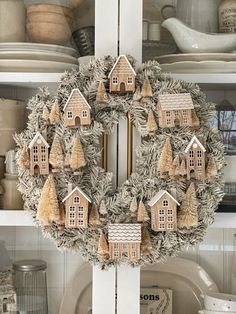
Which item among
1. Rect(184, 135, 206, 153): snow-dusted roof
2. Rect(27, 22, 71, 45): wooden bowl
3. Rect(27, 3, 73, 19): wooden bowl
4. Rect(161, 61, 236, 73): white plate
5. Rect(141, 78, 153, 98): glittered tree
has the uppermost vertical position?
Rect(27, 3, 73, 19): wooden bowl

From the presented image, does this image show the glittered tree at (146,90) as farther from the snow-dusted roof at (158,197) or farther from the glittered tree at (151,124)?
the snow-dusted roof at (158,197)

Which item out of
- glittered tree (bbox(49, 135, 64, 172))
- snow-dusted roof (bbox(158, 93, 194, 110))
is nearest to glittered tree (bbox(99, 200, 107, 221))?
glittered tree (bbox(49, 135, 64, 172))

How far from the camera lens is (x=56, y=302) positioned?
111 cm

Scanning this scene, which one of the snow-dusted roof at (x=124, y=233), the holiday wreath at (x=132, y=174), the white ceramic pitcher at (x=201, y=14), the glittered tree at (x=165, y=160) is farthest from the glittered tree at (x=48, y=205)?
the white ceramic pitcher at (x=201, y=14)

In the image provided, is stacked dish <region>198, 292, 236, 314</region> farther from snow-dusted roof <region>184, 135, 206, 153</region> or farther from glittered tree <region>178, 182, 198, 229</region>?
snow-dusted roof <region>184, 135, 206, 153</region>

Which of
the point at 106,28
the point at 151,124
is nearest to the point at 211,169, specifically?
the point at 151,124

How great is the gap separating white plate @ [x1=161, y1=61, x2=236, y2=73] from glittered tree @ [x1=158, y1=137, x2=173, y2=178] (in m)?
0.16

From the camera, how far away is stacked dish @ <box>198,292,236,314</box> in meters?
1.09

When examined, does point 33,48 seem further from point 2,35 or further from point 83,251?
point 83,251

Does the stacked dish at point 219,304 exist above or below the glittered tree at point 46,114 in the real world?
below

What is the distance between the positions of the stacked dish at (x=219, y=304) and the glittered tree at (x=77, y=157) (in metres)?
0.37

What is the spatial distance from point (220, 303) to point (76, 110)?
0.47 metres

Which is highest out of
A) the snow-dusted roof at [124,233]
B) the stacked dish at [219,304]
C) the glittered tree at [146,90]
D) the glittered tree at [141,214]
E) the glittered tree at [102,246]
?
the glittered tree at [146,90]

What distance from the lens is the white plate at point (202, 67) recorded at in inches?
43.7
